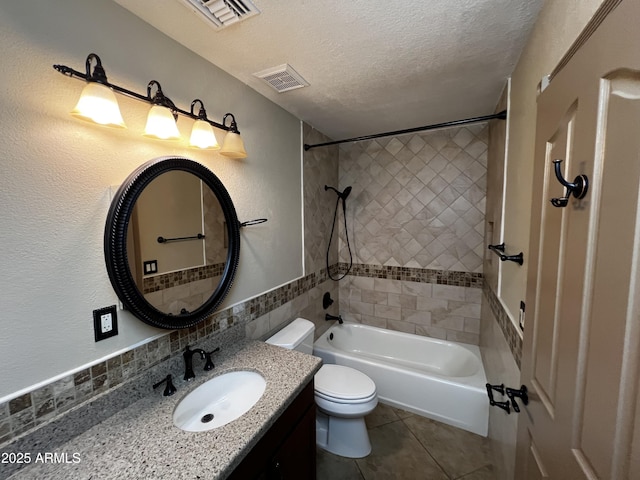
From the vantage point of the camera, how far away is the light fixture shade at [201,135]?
1193 millimetres

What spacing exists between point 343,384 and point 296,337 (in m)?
0.48

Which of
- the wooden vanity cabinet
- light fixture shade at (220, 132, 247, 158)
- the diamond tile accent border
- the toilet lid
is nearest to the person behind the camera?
the wooden vanity cabinet

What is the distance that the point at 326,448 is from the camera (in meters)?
1.81

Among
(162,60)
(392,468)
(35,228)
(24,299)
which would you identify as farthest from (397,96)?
(392,468)

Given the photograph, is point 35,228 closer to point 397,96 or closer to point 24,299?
point 24,299

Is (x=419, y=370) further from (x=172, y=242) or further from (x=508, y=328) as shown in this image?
(x=172, y=242)

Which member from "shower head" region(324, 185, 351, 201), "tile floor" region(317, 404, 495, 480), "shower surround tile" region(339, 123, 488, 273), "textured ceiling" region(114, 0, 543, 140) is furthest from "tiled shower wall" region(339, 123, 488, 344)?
"tile floor" region(317, 404, 495, 480)

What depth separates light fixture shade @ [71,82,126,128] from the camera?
82 cm

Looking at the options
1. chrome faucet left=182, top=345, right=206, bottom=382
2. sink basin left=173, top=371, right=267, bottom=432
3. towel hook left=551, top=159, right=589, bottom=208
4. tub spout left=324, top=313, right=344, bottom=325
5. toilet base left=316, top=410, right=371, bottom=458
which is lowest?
toilet base left=316, top=410, right=371, bottom=458

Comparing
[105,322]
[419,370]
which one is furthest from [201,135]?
[419,370]

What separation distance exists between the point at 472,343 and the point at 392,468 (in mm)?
1381

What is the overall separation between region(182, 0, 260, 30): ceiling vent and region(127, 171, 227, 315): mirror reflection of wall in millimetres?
646

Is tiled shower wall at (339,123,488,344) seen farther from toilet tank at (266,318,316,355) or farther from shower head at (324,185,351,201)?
toilet tank at (266,318,316,355)

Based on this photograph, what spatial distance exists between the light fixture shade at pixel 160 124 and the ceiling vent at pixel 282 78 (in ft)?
2.13
